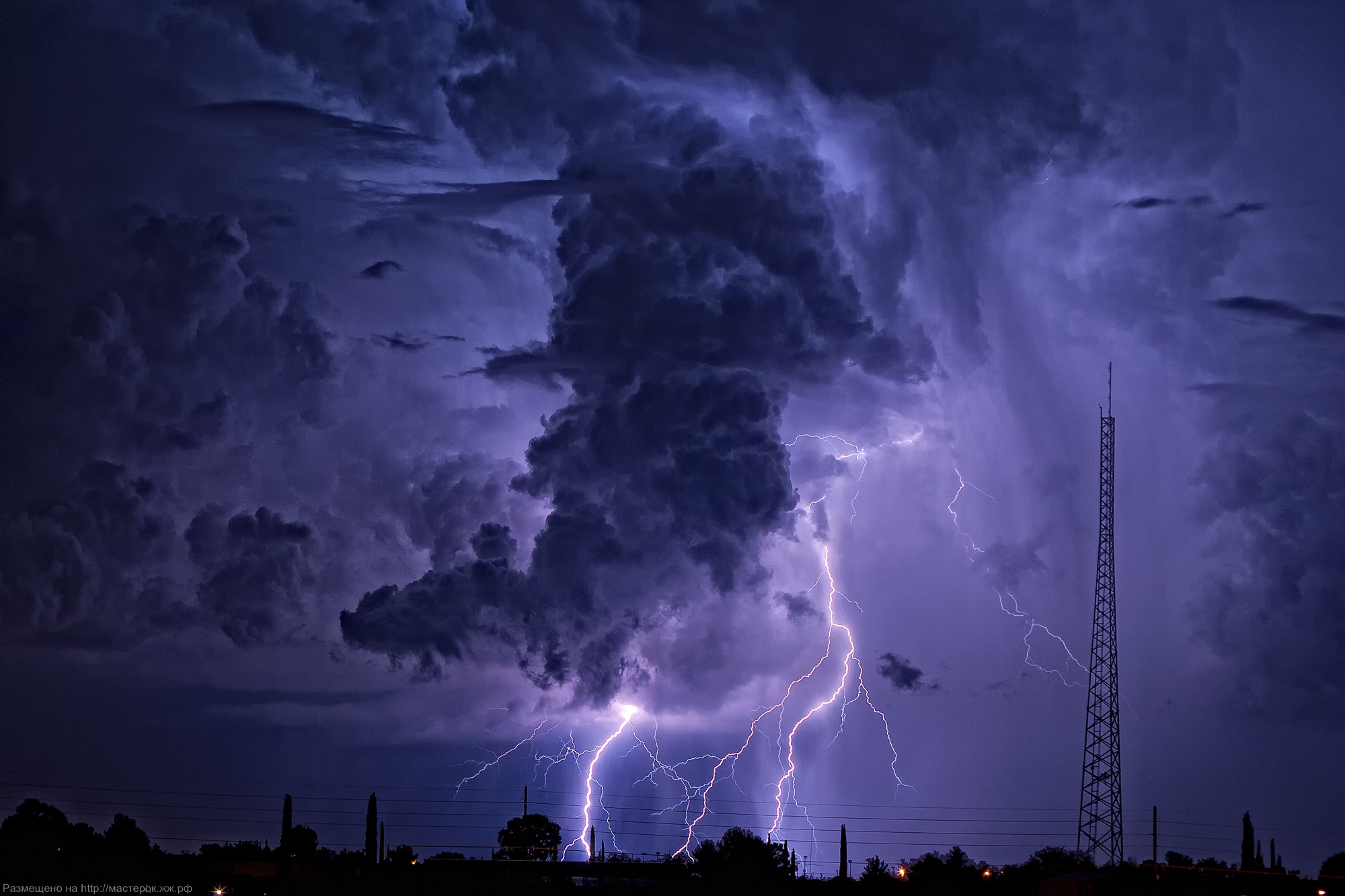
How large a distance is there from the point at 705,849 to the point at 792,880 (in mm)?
37418

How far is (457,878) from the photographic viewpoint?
265ft

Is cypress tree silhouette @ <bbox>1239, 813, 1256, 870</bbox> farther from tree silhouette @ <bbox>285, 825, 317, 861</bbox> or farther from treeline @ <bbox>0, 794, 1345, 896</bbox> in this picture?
tree silhouette @ <bbox>285, 825, 317, 861</bbox>

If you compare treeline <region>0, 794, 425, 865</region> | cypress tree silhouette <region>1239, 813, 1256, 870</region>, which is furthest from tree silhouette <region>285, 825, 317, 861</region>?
cypress tree silhouette <region>1239, 813, 1256, 870</region>

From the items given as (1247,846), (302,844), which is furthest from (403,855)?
(1247,846)

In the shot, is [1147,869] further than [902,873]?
No

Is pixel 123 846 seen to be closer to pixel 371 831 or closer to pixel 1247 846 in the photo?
pixel 371 831

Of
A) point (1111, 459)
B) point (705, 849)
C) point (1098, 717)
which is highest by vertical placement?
point (1111, 459)

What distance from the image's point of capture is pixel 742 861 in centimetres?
10712

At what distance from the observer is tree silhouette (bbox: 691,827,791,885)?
287ft

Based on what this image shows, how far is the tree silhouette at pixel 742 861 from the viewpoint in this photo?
87375mm

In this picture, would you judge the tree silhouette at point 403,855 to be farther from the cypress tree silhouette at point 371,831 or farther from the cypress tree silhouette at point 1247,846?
the cypress tree silhouette at point 1247,846

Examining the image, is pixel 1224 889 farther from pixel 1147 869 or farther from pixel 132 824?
pixel 132 824

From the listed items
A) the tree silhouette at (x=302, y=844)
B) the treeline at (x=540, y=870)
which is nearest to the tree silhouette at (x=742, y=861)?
the treeline at (x=540, y=870)

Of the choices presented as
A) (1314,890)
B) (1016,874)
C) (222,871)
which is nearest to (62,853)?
(222,871)
